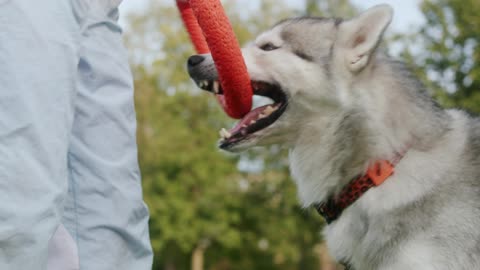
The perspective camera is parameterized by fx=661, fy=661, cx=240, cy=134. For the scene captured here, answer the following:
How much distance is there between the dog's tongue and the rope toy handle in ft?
0.10

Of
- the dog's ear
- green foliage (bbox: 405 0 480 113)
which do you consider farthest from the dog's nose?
green foliage (bbox: 405 0 480 113)

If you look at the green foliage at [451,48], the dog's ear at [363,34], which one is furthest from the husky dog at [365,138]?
the green foliage at [451,48]

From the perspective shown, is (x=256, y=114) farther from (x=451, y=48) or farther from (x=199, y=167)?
(x=199, y=167)

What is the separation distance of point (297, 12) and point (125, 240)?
2220cm

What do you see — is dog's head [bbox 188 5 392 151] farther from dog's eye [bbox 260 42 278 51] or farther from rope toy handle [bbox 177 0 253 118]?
rope toy handle [bbox 177 0 253 118]

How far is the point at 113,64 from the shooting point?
2871 millimetres

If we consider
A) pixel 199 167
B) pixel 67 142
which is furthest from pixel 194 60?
pixel 199 167

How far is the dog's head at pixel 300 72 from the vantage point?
362 cm

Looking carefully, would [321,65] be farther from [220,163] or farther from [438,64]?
[220,163]

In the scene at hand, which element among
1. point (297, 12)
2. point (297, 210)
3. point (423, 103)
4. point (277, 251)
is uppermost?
point (423, 103)

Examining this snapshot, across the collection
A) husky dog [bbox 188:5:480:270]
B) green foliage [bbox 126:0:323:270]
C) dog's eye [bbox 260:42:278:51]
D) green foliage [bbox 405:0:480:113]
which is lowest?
green foliage [bbox 126:0:323:270]

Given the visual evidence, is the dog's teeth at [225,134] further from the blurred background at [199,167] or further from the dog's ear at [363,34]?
the blurred background at [199,167]

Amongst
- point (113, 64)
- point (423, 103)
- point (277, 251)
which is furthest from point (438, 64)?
point (113, 64)

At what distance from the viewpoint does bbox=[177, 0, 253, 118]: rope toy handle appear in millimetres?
3234
